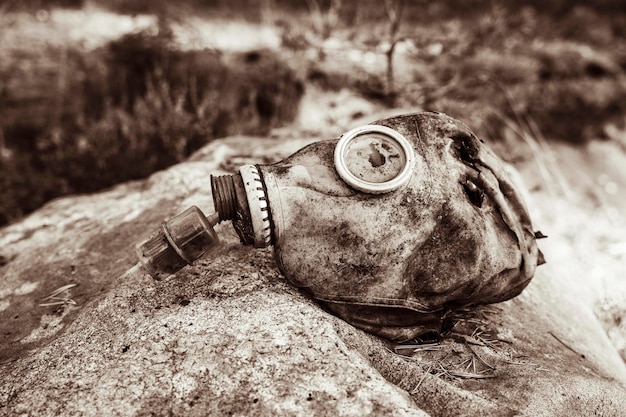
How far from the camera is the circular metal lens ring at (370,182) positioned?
1833 mm

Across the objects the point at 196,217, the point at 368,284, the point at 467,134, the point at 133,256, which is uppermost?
the point at 467,134

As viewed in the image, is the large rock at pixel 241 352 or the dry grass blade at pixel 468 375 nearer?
the large rock at pixel 241 352

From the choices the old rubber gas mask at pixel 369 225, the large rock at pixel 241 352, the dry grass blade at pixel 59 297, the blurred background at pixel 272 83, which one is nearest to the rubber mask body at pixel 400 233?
the old rubber gas mask at pixel 369 225

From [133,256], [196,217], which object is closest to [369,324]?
[196,217]

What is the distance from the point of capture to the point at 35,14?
5.32m

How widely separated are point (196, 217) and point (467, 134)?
46.5 inches

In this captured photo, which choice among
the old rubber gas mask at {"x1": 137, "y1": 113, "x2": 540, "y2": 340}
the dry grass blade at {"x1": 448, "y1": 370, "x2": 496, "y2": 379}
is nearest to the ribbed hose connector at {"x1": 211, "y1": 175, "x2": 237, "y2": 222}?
the old rubber gas mask at {"x1": 137, "y1": 113, "x2": 540, "y2": 340}

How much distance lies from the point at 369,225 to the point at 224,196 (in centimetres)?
57

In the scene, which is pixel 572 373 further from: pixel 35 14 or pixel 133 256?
pixel 35 14

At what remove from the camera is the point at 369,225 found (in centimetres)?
186

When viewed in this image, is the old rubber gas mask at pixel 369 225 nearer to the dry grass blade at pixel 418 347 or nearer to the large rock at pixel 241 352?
the dry grass blade at pixel 418 347

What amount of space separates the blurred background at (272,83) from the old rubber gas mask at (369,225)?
1.93 meters

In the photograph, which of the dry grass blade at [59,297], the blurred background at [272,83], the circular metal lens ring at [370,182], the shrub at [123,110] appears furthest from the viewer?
the blurred background at [272,83]

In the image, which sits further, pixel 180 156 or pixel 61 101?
pixel 61 101
